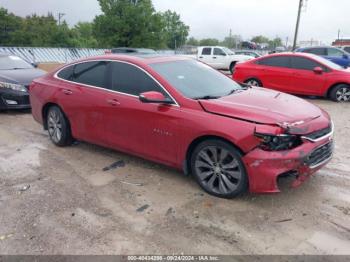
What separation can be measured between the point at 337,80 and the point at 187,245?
859 cm

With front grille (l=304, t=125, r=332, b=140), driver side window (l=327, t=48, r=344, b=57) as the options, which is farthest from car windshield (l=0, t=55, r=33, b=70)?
driver side window (l=327, t=48, r=344, b=57)

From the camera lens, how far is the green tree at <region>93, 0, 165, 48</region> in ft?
119

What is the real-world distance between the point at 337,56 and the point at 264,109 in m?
13.8

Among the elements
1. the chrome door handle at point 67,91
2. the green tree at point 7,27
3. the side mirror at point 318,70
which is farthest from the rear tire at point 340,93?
the green tree at point 7,27

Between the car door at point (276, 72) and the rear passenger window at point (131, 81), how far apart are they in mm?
7238

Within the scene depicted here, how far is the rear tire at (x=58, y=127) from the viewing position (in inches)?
225

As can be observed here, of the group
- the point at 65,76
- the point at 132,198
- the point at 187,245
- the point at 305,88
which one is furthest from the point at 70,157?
the point at 305,88

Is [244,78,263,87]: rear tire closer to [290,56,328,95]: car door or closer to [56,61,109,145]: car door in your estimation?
[290,56,328,95]: car door

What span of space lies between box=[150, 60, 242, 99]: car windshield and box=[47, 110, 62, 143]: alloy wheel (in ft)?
6.93

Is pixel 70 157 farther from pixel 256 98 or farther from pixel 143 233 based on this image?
pixel 256 98

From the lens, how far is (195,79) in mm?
4727

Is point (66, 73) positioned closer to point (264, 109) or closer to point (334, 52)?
point (264, 109)

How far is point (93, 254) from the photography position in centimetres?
308

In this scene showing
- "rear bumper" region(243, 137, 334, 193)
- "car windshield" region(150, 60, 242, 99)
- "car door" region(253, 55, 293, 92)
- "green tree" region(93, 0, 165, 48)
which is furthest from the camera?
"green tree" region(93, 0, 165, 48)
